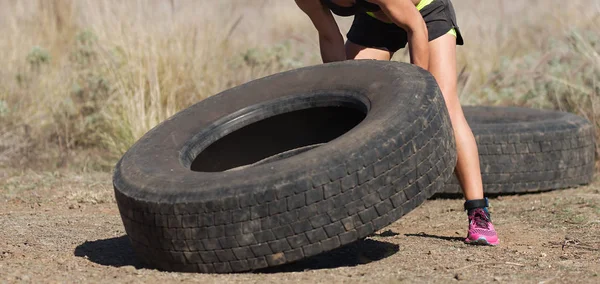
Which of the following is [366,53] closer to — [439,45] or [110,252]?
[439,45]

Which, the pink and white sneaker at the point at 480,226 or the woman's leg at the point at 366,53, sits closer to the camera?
the pink and white sneaker at the point at 480,226

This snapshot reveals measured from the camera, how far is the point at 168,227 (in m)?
3.48

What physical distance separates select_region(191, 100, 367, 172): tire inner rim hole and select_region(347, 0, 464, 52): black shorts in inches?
20.7

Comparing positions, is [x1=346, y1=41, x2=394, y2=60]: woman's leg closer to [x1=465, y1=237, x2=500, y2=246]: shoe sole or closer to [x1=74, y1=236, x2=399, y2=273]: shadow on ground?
[x1=74, y1=236, x2=399, y2=273]: shadow on ground

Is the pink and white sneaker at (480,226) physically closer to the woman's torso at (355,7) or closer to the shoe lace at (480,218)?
the shoe lace at (480,218)

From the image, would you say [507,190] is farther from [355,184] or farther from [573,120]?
[355,184]

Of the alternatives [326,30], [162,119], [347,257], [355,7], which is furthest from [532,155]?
[162,119]

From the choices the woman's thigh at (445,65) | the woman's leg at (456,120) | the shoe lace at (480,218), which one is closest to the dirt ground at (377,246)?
the shoe lace at (480,218)

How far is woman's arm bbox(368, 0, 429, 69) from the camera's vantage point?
415 cm

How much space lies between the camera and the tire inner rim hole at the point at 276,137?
444 cm

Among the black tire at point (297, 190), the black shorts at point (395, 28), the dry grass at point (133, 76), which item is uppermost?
the black shorts at point (395, 28)

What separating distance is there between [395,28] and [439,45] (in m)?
0.32

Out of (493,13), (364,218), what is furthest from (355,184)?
(493,13)

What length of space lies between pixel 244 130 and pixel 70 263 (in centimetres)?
111
